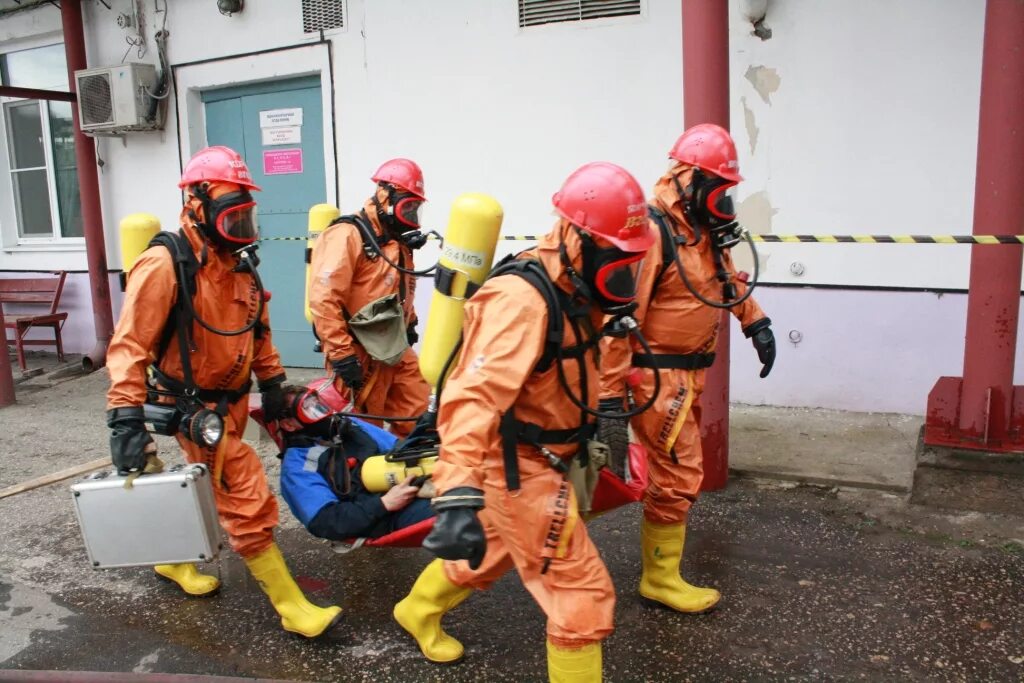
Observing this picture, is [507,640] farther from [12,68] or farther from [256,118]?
[12,68]

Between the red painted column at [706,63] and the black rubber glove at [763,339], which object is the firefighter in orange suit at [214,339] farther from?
the red painted column at [706,63]

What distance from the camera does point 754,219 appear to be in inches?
245

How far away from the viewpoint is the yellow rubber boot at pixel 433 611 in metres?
3.23

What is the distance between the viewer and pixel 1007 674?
3.05 metres

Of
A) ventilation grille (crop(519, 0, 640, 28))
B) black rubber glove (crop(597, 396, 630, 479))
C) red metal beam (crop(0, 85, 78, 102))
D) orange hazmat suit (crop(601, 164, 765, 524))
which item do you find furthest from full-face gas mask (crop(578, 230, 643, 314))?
red metal beam (crop(0, 85, 78, 102))

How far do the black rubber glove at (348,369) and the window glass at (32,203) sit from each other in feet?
23.9

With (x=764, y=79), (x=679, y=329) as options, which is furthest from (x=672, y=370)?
(x=764, y=79)

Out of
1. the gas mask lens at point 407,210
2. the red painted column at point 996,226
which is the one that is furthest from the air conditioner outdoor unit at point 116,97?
the red painted column at point 996,226

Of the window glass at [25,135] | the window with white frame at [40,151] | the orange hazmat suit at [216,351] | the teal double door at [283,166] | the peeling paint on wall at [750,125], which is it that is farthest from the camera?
the window glass at [25,135]

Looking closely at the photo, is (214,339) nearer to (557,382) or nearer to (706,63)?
(557,382)

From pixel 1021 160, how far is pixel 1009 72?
483mm

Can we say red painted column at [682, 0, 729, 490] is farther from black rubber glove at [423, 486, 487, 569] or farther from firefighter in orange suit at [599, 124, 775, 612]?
black rubber glove at [423, 486, 487, 569]

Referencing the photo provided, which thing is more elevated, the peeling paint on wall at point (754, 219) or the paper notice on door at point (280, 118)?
the paper notice on door at point (280, 118)

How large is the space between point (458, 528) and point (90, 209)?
8.05 metres
